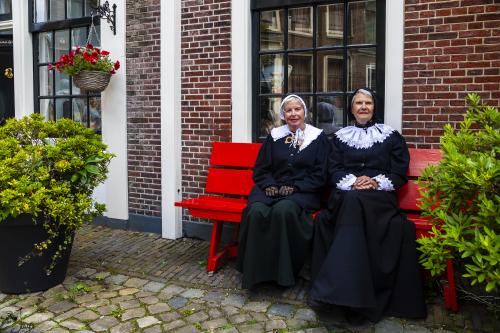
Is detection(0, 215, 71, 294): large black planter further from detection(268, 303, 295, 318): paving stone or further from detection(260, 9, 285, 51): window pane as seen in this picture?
detection(260, 9, 285, 51): window pane

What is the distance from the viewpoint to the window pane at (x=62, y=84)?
6682mm

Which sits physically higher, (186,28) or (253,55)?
(186,28)

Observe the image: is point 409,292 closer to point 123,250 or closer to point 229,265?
point 229,265

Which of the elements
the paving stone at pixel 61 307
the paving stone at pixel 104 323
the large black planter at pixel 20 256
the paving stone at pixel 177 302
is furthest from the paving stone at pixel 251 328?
the large black planter at pixel 20 256

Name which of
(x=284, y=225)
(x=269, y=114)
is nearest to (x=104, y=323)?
(x=284, y=225)

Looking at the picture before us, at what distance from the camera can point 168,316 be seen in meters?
3.51

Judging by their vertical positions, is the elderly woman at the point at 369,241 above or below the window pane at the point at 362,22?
below

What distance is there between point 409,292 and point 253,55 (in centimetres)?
287

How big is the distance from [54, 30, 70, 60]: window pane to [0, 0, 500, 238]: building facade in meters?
0.04

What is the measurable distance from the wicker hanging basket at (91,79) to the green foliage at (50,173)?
129 centimetres

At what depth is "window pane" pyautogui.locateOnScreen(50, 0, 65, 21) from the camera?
663 centimetres

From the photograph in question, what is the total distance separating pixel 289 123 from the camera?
4363 mm

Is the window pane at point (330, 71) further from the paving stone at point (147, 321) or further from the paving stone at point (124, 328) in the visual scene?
the paving stone at point (124, 328)

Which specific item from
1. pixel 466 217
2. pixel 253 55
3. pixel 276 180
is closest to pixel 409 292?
pixel 466 217
